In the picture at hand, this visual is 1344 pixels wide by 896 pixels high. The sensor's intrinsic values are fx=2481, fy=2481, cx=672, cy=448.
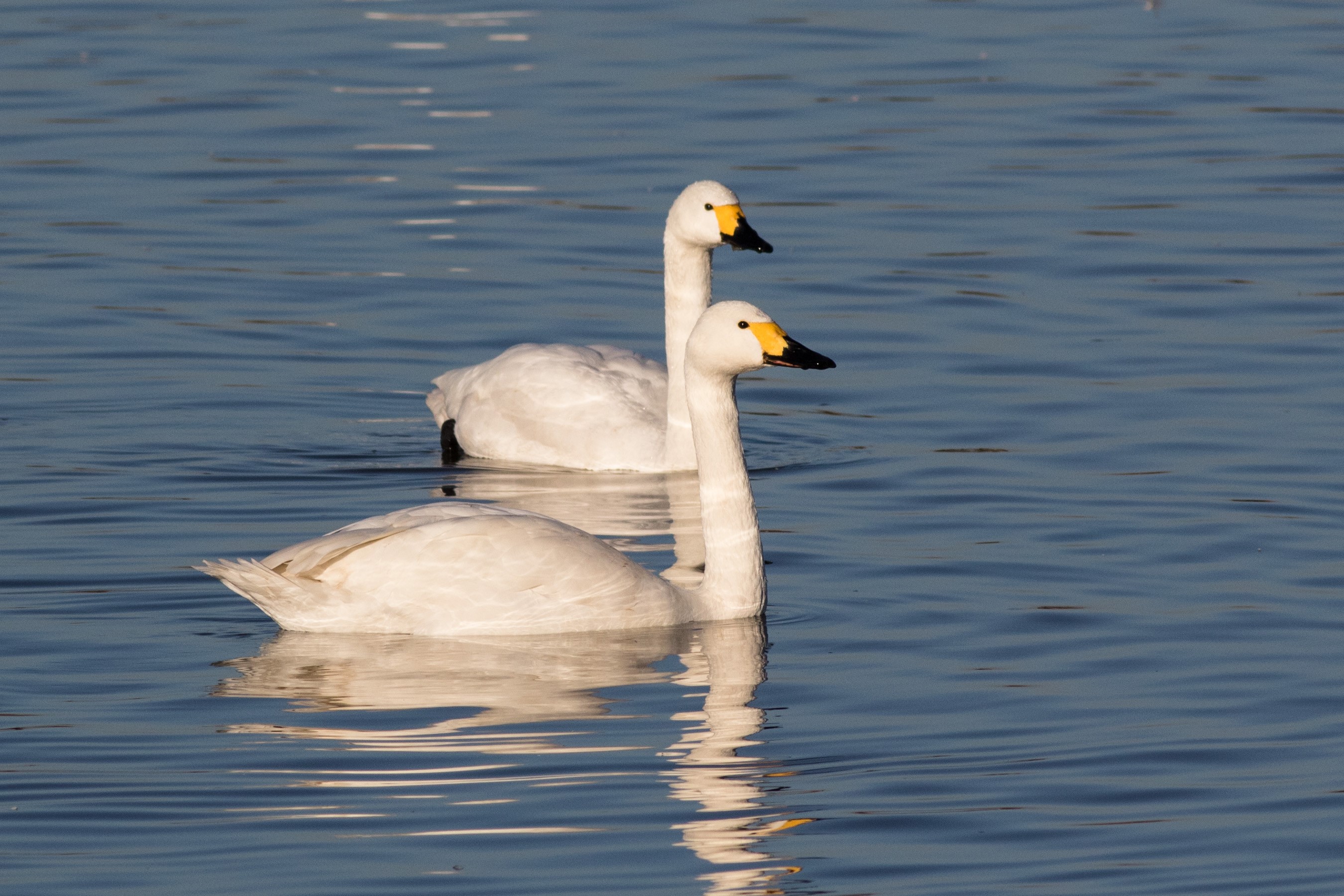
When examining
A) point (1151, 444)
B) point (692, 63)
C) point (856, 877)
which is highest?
point (692, 63)

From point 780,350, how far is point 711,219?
359 cm

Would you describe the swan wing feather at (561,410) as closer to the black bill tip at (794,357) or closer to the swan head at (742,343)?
the swan head at (742,343)

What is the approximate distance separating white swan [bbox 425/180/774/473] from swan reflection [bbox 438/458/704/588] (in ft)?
0.34

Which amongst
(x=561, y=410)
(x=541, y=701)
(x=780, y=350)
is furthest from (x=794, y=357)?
(x=561, y=410)

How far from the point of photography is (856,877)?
24.5 feet

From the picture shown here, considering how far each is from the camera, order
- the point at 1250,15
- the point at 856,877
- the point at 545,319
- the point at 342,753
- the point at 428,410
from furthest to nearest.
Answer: the point at 1250,15, the point at 545,319, the point at 428,410, the point at 342,753, the point at 856,877

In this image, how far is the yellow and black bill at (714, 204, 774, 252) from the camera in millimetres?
13781

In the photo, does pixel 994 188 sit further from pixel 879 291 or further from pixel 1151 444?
pixel 1151 444

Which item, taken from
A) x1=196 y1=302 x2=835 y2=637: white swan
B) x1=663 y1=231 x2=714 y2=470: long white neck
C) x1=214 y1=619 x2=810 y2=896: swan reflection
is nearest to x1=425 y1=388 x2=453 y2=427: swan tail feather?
x1=663 y1=231 x2=714 y2=470: long white neck

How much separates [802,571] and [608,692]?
210cm

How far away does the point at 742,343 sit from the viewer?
10547mm

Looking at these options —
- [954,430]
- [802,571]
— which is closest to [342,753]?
[802,571]

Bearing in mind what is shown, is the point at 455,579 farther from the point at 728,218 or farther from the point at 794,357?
the point at 728,218

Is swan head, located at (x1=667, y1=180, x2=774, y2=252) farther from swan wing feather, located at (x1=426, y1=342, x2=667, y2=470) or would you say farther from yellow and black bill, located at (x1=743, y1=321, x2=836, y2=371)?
yellow and black bill, located at (x1=743, y1=321, x2=836, y2=371)
